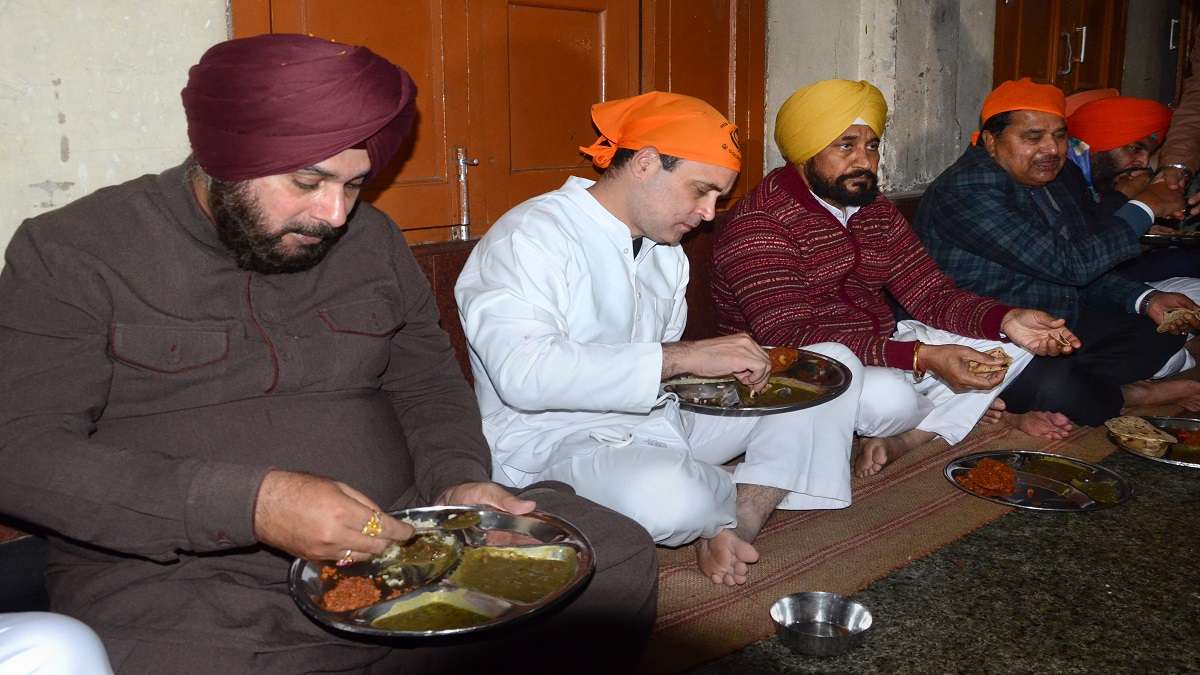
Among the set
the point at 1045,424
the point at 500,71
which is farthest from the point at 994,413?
the point at 500,71

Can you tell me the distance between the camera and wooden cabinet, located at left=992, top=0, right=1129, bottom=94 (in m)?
6.04

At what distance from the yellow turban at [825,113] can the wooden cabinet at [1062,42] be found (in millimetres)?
2697

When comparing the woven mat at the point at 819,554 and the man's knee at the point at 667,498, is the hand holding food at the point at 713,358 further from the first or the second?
the woven mat at the point at 819,554

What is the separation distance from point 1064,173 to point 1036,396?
132 cm

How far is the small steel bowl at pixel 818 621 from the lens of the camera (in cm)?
231

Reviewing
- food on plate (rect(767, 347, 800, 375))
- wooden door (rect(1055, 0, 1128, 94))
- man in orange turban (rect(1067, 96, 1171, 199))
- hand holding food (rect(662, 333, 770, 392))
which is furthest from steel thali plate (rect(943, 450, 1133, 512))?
wooden door (rect(1055, 0, 1128, 94))

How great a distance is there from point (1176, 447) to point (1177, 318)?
2.62ft

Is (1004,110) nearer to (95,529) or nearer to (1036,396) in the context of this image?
(1036,396)

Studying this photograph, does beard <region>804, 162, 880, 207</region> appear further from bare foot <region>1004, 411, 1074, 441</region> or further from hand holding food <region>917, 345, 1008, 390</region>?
bare foot <region>1004, 411, 1074, 441</region>

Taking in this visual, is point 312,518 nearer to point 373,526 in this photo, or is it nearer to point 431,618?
point 373,526

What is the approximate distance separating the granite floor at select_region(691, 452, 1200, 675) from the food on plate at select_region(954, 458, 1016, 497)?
0.10m

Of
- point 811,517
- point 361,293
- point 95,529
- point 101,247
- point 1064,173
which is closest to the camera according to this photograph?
point 95,529

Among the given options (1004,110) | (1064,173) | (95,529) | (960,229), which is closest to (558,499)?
(95,529)

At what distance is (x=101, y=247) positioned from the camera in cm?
184
